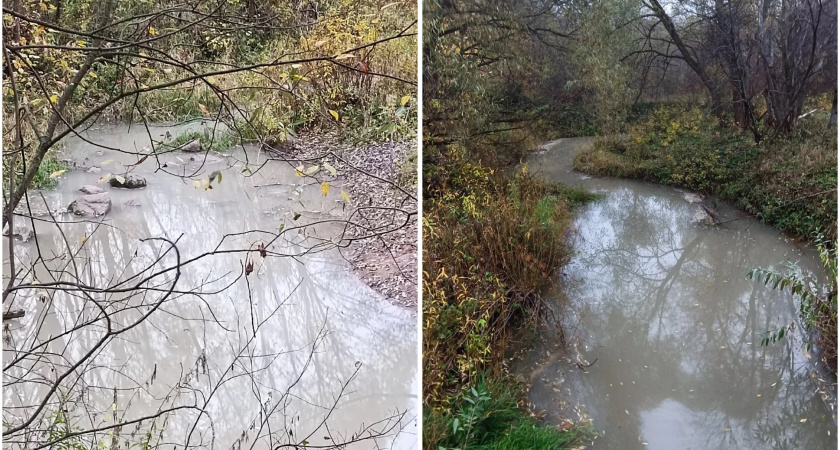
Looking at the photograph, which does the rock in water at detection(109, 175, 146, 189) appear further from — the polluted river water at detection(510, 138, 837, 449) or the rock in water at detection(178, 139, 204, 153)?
the polluted river water at detection(510, 138, 837, 449)

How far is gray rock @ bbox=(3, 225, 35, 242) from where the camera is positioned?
1.67m

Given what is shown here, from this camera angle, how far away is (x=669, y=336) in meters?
1.79

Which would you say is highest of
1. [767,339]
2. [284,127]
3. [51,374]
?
[284,127]

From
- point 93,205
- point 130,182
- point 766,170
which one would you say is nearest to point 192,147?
point 130,182

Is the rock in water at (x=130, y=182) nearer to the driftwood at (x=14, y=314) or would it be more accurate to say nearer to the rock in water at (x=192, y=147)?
the rock in water at (x=192, y=147)

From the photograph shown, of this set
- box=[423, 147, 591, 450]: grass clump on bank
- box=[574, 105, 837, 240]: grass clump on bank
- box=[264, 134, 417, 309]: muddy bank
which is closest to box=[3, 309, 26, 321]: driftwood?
box=[264, 134, 417, 309]: muddy bank

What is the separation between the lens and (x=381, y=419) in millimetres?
1881

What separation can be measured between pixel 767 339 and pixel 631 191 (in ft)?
1.65

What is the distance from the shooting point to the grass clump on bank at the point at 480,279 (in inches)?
74.9

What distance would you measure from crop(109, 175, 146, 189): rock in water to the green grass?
988 millimetres

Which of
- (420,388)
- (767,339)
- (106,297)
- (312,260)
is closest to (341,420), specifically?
(420,388)

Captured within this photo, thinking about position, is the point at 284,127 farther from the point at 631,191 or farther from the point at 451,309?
the point at 631,191

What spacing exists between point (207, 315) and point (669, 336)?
121 centimetres

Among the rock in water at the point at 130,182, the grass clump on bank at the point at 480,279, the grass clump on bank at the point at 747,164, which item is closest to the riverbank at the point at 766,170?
the grass clump on bank at the point at 747,164
